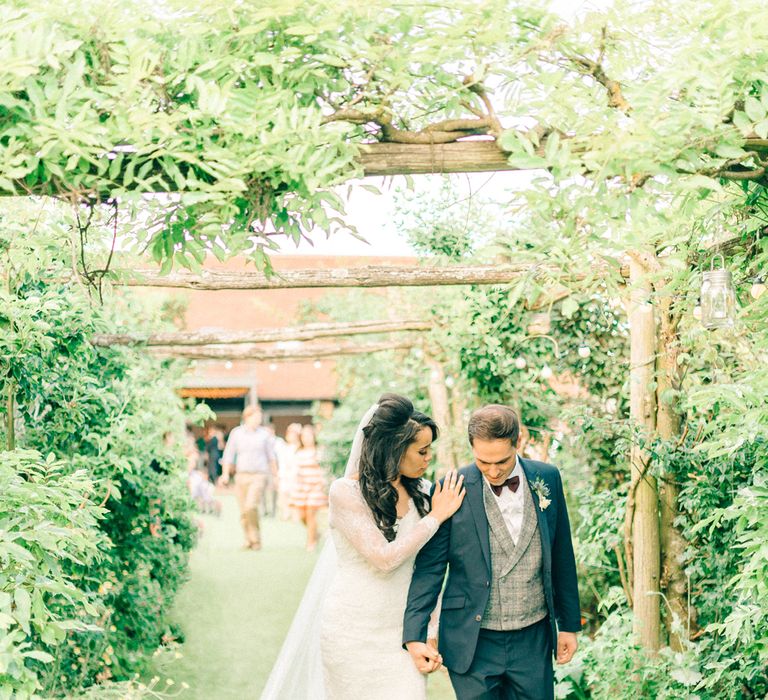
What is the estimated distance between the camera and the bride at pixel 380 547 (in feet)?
13.5

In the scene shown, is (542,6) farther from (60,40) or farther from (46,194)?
(46,194)

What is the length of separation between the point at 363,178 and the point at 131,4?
0.87 meters

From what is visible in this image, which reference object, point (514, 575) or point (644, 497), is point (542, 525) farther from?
point (644, 497)

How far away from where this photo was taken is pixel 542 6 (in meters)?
3.22

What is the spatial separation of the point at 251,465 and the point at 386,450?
8.68 meters

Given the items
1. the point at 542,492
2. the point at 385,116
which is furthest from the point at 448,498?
the point at 385,116

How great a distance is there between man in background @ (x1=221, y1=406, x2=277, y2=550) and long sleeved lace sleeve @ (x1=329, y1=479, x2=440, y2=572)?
8.39 metres

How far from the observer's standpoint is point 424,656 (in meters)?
4.08

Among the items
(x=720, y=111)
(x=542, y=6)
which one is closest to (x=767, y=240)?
(x=720, y=111)

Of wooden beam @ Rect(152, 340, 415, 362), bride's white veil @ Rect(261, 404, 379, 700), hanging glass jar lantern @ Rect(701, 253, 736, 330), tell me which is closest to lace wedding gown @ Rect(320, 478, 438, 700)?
bride's white veil @ Rect(261, 404, 379, 700)

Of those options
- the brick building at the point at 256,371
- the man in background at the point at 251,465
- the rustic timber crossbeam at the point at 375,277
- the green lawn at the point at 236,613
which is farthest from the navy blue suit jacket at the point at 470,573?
the brick building at the point at 256,371

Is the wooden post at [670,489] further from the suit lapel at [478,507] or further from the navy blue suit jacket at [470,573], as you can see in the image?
the suit lapel at [478,507]

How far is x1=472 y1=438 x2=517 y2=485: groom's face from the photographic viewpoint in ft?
12.8

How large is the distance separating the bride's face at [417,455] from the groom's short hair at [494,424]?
0.87ft
